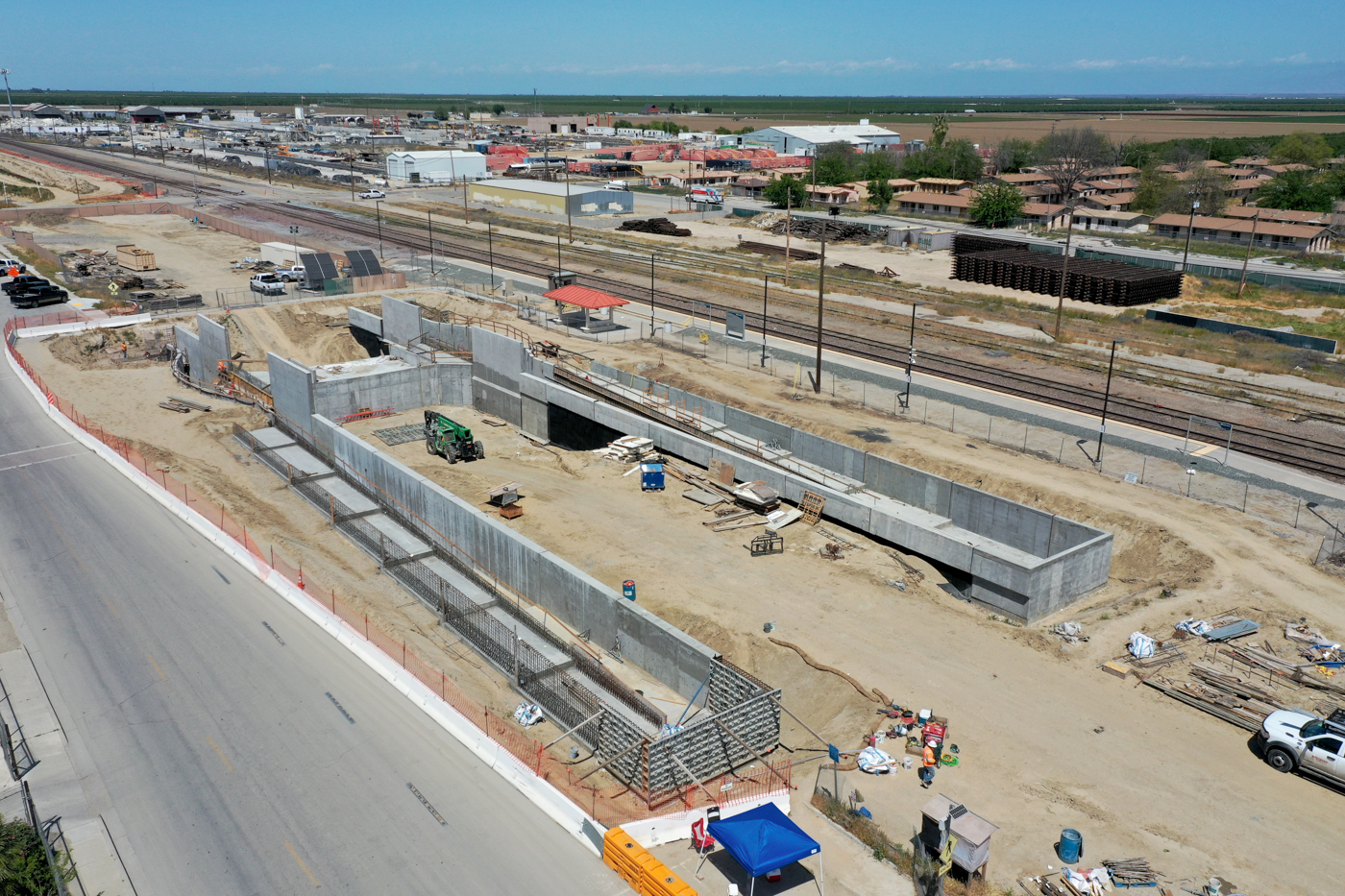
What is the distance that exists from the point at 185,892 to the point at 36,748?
632 cm

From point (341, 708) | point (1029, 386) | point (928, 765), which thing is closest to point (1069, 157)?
point (1029, 386)

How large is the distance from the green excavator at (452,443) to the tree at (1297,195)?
100349 mm

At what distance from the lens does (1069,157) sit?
441ft

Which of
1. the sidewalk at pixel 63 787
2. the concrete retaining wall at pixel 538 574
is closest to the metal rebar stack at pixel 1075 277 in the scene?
the concrete retaining wall at pixel 538 574

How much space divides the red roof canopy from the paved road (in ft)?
92.6

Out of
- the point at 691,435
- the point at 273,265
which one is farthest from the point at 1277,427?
the point at 273,265

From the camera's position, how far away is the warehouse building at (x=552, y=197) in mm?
108000

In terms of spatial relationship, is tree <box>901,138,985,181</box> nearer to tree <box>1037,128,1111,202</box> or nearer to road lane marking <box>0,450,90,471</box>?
tree <box>1037,128,1111,202</box>

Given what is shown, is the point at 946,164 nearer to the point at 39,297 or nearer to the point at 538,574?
the point at 39,297

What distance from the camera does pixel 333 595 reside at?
26.4 m

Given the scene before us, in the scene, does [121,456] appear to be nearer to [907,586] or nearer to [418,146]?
[907,586]

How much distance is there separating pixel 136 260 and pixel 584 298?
128 feet

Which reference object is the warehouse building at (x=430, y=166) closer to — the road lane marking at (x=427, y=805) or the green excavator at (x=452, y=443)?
the green excavator at (x=452, y=443)

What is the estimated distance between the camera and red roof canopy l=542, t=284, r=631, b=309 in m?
54.6
